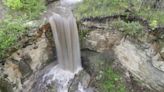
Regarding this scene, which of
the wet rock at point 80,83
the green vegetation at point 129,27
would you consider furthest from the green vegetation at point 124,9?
the wet rock at point 80,83

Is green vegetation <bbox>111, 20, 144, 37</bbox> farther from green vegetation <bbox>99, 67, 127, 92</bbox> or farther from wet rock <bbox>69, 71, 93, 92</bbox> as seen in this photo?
wet rock <bbox>69, 71, 93, 92</bbox>

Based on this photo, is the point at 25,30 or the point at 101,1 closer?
the point at 25,30

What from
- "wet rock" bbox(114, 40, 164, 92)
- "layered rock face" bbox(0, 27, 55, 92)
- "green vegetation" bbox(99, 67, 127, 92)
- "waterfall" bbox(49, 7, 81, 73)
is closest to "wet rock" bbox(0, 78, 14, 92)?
"layered rock face" bbox(0, 27, 55, 92)

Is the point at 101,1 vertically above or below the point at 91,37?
above

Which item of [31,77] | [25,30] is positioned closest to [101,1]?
[25,30]

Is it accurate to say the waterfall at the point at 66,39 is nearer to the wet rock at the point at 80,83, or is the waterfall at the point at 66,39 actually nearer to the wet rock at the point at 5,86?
the wet rock at the point at 80,83

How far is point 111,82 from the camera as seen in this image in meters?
6.66

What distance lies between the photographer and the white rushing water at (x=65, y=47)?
21.0 ft

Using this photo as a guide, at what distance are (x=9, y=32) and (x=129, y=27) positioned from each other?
2.91 m

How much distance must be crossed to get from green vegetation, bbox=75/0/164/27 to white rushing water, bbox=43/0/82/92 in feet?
1.24

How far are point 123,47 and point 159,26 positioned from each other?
39.8 inches

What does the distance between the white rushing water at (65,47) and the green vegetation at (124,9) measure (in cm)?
38

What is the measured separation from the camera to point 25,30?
603 cm

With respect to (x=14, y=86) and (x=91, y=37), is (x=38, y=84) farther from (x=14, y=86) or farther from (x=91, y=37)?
(x=91, y=37)
